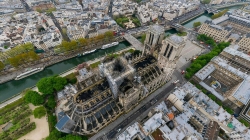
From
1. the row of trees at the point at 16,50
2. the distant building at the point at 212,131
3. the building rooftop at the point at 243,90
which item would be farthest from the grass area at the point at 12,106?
the building rooftop at the point at 243,90

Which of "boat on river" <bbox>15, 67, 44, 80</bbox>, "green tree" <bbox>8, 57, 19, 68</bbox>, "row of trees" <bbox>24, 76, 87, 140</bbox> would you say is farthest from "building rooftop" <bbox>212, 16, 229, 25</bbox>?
"green tree" <bbox>8, 57, 19, 68</bbox>

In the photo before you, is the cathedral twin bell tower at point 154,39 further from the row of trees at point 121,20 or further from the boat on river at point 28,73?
the boat on river at point 28,73

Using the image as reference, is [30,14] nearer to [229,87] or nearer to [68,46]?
[68,46]

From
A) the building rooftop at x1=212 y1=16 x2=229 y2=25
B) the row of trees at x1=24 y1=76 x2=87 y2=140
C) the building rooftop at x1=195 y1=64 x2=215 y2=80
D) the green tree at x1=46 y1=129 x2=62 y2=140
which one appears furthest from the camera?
the building rooftop at x1=212 y1=16 x2=229 y2=25

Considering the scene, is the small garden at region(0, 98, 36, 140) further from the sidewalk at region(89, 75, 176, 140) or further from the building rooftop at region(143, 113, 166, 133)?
the building rooftop at region(143, 113, 166, 133)

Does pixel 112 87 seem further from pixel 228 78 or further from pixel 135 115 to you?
pixel 228 78

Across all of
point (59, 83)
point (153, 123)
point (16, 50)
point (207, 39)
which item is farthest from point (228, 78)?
point (16, 50)

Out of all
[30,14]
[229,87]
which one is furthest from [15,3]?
[229,87]
